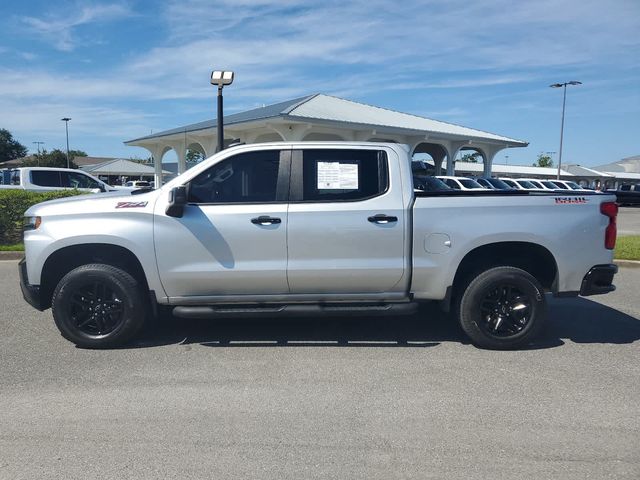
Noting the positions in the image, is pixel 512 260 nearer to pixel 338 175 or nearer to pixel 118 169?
pixel 338 175

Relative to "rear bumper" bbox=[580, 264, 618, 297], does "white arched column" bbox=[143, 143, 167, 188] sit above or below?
above

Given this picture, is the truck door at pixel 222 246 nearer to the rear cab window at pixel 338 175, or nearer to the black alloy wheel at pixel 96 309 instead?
the rear cab window at pixel 338 175

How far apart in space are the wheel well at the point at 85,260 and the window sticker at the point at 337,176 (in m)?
2.00

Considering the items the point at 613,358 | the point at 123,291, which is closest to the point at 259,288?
the point at 123,291

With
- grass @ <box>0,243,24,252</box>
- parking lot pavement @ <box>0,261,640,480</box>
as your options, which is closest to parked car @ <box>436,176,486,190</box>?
grass @ <box>0,243,24,252</box>

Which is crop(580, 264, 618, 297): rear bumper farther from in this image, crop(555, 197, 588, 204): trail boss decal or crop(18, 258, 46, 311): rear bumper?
crop(18, 258, 46, 311): rear bumper

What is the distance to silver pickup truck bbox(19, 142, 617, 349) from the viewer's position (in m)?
5.07

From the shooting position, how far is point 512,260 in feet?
18.3

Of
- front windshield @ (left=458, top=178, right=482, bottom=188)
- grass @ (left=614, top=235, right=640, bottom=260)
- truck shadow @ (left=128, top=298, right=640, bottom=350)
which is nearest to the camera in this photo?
truck shadow @ (left=128, top=298, right=640, bottom=350)

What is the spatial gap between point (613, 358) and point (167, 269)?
435cm

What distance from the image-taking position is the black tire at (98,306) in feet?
16.8

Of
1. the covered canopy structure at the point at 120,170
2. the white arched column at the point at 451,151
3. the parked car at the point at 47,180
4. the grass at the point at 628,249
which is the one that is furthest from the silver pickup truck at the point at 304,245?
the covered canopy structure at the point at 120,170

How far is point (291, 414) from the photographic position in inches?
153

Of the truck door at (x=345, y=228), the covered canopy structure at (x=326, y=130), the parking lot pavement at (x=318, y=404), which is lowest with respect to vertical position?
the parking lot pavement at (x=318, y=404)
